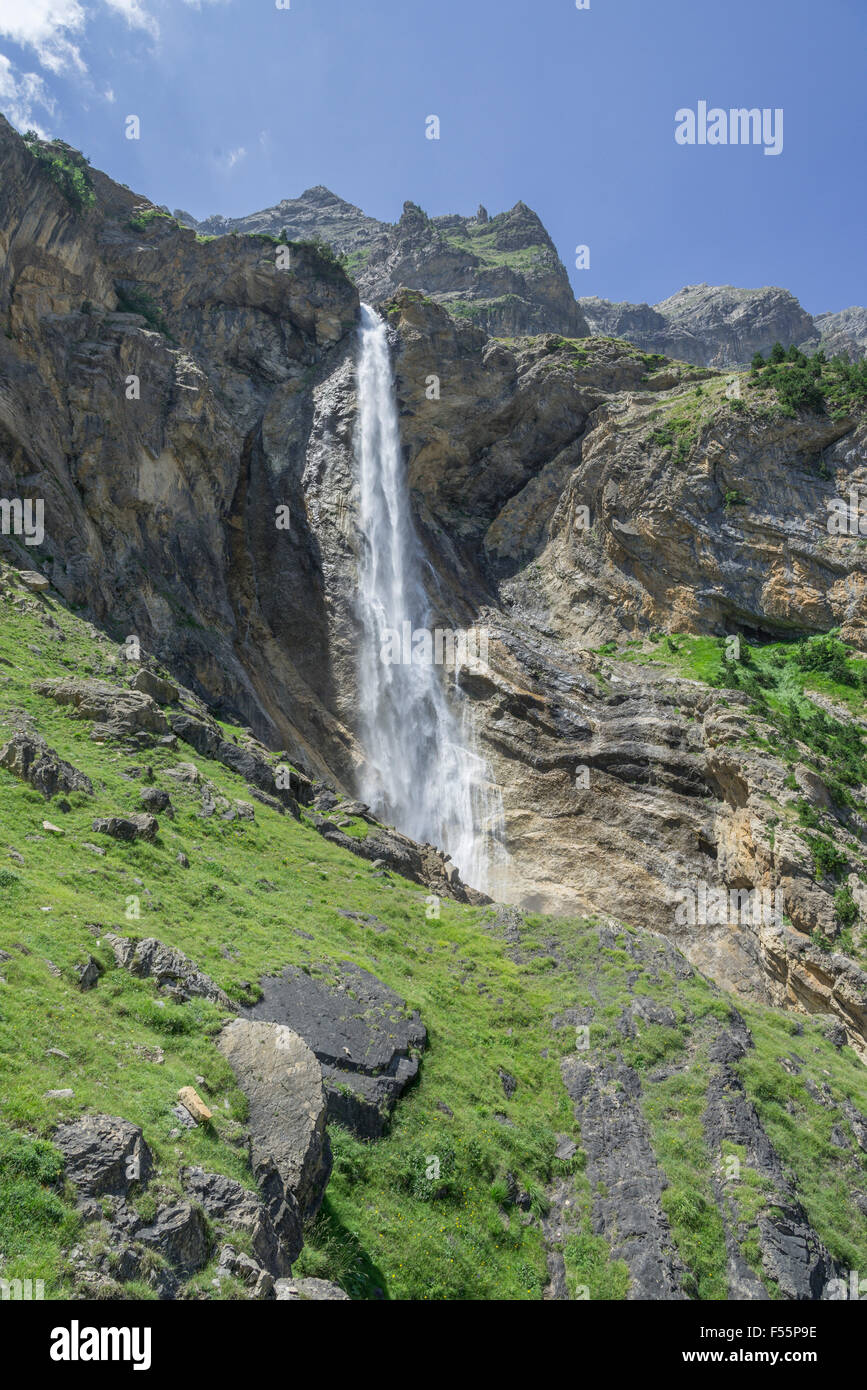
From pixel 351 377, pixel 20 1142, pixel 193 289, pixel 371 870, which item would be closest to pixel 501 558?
pixel 351 377

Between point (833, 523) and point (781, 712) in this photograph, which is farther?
point (833, 523)

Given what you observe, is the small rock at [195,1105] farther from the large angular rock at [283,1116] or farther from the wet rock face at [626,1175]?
the wet rock face at [626,1175]

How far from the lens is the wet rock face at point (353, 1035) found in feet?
43.5

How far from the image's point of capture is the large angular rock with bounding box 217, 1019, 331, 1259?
9938 millimetres

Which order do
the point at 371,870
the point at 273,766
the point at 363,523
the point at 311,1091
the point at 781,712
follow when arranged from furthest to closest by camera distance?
the point at 363,523 → the point at 781,712 → the point at 273,766 → the point at 371,870 → the point at 311,1091

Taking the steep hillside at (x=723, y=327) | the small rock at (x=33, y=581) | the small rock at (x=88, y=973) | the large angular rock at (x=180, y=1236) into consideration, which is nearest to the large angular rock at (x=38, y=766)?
the small rock at (x=88, y=973)

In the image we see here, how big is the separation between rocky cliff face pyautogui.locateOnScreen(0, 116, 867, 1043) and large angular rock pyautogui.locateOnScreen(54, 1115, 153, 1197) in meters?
24.3

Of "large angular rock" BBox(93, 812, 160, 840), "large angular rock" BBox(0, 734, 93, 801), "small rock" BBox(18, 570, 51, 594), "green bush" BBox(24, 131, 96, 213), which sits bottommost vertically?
"large angular rock" BBox(93, 812, 160, 840)

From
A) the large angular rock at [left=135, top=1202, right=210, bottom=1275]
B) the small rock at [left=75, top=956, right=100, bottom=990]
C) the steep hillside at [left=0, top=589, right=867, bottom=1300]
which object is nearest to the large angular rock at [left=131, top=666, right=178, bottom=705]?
the steep hillside at [left=0, top=589, right=867, bottom=1300]

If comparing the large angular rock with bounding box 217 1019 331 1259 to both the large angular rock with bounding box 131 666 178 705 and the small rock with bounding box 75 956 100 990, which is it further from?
the large angular rock with bounding box 131 666 178 705

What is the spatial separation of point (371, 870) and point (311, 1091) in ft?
47.2

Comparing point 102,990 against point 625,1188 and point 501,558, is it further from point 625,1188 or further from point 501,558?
point 501,558

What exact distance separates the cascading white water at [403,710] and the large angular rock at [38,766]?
2165 cm

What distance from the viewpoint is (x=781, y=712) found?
39.0 metres
